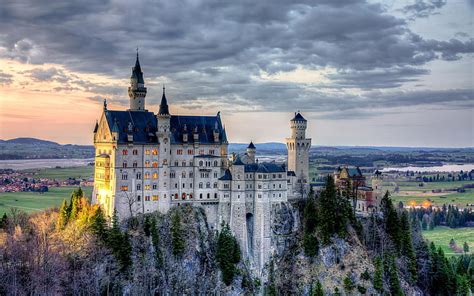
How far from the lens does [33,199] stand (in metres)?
168

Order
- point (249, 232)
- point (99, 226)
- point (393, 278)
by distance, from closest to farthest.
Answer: point (99, 226) < point (393, 278) < point (249, 232)

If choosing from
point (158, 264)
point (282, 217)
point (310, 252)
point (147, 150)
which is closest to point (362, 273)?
point (310, 252)

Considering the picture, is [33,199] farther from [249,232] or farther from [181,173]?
[249,232]

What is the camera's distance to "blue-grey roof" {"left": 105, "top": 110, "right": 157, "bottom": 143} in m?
105

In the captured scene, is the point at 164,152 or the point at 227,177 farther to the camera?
the point at 227,177

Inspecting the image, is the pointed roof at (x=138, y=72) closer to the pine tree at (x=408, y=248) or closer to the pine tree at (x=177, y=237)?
the pine tree at (x=177, y=237)

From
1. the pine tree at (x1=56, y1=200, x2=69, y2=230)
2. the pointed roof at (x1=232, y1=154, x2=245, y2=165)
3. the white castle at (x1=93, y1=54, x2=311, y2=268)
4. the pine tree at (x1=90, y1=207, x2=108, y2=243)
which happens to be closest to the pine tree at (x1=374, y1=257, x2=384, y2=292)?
the white castle at (x1=93, y1=54, x2=311, y2=268)

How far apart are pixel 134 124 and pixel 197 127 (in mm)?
15884

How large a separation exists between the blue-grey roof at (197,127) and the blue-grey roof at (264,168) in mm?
8987

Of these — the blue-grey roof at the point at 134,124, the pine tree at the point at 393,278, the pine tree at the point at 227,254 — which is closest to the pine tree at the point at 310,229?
the pine tree at the point at 227,254

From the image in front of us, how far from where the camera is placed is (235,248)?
109m

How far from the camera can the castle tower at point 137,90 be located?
11406 cm

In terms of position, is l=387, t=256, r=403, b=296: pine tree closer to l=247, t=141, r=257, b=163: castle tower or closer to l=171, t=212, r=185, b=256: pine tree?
l=247, t=141, r=257, b=163: castle tower

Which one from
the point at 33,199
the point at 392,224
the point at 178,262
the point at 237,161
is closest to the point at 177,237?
the point at 178,262
